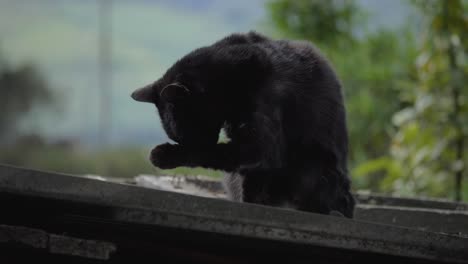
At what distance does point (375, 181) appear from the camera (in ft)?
24.0

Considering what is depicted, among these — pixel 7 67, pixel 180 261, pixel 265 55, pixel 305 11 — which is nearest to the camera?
pixel 180 261

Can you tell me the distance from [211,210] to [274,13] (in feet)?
18.9

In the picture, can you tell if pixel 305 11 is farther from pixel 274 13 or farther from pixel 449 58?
pixel 449 58

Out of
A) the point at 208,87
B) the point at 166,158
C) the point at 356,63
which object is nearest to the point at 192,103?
the point at 208,87

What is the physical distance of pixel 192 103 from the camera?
2.21 meters

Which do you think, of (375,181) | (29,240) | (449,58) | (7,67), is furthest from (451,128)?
(7,67)

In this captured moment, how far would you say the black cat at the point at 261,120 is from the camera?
210 cm

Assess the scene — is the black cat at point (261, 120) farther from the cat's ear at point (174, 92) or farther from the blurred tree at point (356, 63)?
the blurred tree at point (356, 63)

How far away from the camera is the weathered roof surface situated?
4.72 feet

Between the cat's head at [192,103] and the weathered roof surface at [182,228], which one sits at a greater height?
the cat's head at [192,103]

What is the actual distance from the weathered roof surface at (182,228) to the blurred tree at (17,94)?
20.3 feet

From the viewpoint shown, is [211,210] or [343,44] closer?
[211,210]

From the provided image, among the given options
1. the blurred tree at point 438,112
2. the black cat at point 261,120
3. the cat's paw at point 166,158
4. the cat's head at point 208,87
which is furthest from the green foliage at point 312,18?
the cat's paw at point 166,158

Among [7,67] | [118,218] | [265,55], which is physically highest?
[265,55]
